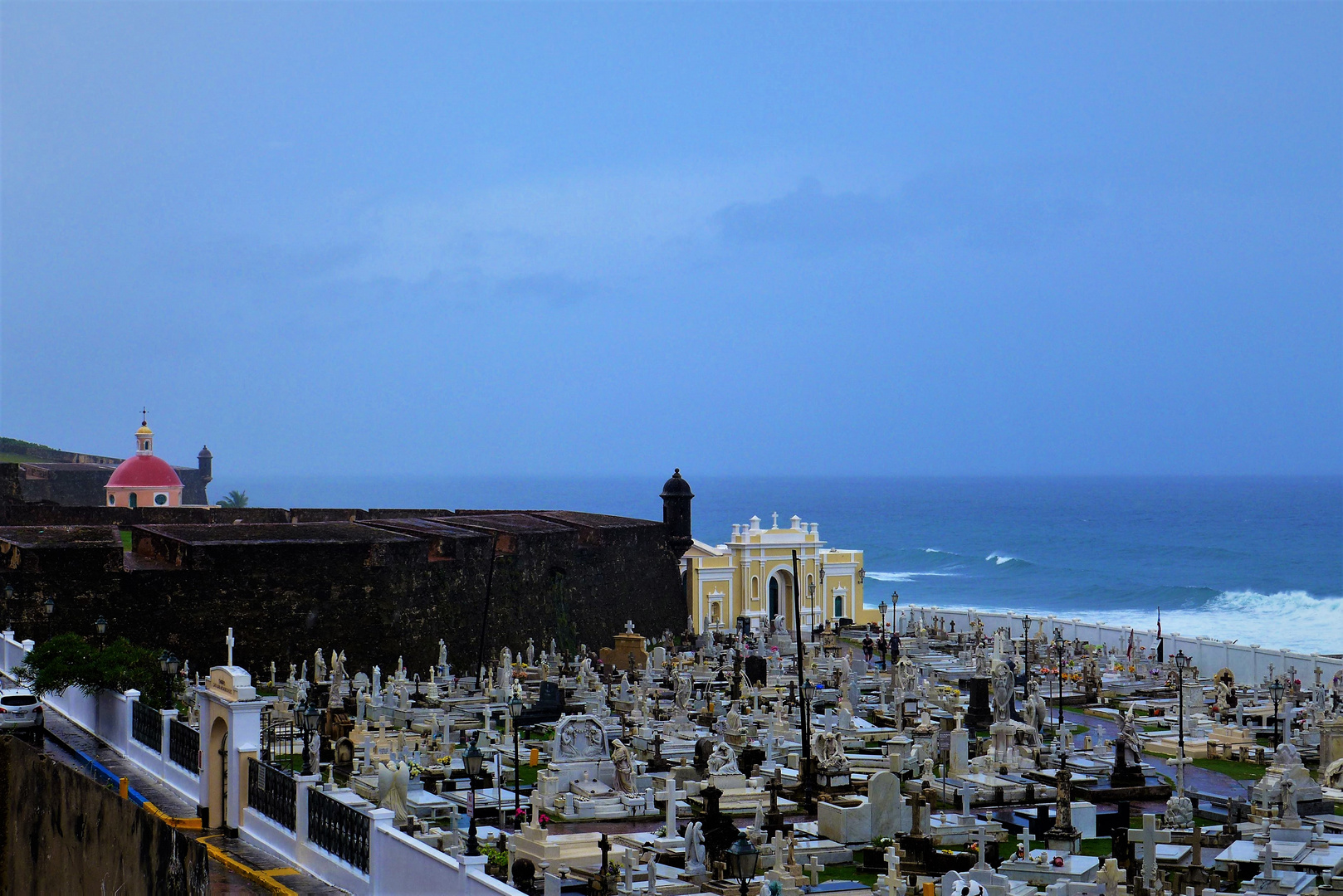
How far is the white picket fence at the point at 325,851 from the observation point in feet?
38.9

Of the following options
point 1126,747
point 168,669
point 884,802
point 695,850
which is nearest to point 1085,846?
point 884,802

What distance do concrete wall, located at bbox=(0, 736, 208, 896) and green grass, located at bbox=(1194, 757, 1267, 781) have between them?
69.3ft

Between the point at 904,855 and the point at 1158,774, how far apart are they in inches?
327

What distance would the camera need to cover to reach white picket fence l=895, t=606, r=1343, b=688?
3594 cm

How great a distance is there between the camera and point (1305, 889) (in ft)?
47.7

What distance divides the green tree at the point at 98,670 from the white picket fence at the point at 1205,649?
24.8 m

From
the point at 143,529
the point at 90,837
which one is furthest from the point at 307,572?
the point at 90,837

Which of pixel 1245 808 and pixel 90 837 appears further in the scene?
pixel 1245 808

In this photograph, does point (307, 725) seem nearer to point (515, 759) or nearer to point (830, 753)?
point (515, 759)

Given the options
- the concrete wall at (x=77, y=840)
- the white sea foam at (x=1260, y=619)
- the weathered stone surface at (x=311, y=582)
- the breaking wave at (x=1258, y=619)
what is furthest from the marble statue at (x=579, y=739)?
the white sea foam at (x=1260, y=619)

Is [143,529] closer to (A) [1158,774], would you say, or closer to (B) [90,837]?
(A) [1158,774]

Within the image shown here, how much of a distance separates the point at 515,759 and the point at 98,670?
19.7ft

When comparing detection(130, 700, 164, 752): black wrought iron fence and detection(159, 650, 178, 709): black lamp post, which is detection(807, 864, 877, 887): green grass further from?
detection(159, 650, 178, 709): black lamp post

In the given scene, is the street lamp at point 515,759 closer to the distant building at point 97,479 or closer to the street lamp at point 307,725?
the street lamp at point 307,725
